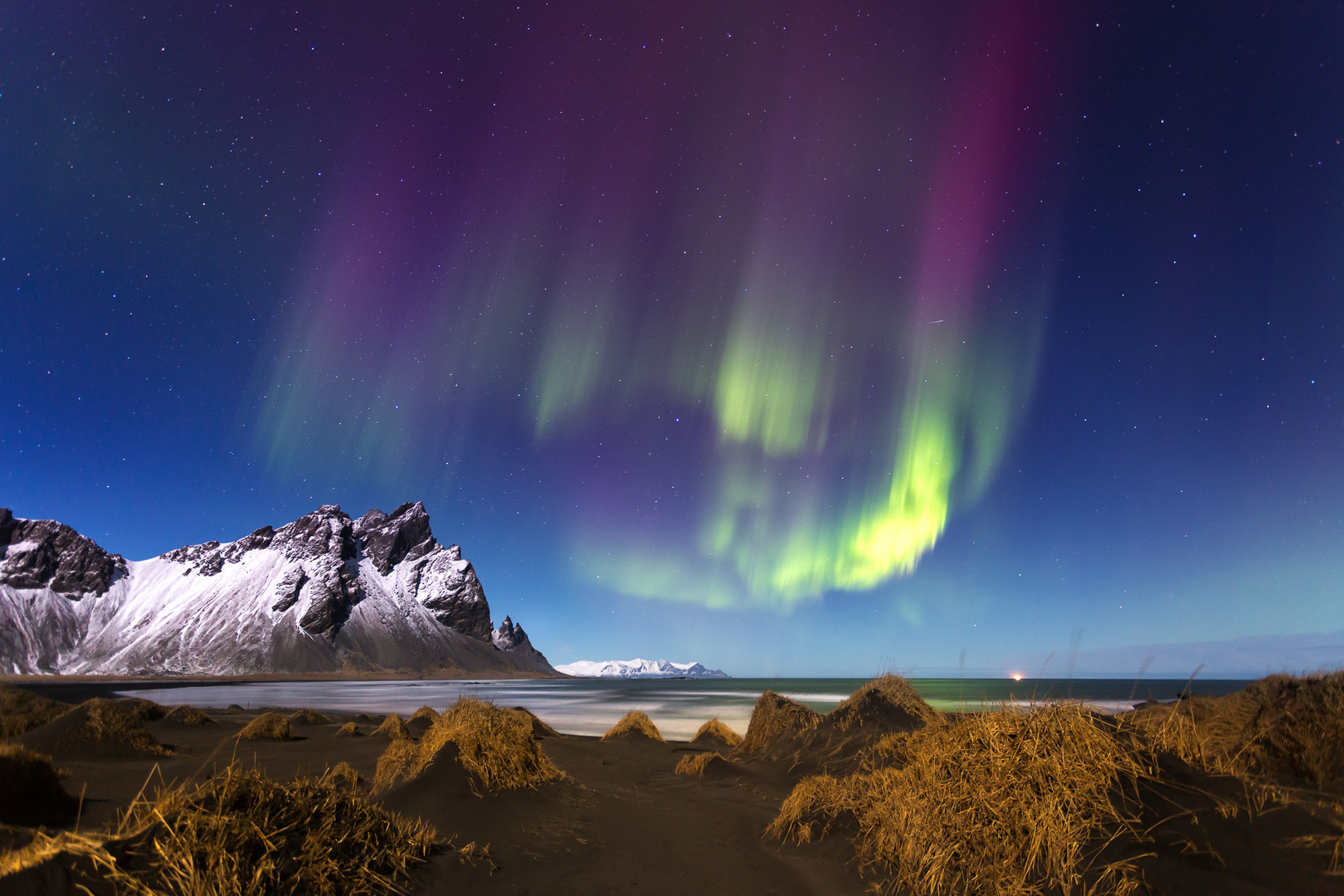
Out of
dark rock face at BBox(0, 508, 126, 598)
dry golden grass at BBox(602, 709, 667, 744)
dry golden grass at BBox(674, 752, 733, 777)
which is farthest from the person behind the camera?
dark rock face at BBox(0, 508, 126, 598)

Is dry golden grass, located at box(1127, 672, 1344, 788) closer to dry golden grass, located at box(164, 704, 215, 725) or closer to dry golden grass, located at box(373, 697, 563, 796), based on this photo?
dry golden grass, located at box(373, 697, 563, 796)

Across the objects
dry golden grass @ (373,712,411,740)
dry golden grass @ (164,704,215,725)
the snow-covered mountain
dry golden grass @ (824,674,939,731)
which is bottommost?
the snow-covered mountain

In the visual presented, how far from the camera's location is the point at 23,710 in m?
21.7

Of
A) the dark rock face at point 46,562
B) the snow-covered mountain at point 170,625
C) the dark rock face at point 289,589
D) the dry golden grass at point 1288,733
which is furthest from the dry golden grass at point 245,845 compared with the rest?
the dark rock face at point 46,562

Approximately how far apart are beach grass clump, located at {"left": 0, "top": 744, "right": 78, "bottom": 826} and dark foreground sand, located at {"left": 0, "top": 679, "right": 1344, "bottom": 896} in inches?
18.4

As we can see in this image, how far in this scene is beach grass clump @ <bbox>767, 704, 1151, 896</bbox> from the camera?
5.59 meters

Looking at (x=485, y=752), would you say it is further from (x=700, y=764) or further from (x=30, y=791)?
(x=700, y=764)

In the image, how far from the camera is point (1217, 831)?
5531mm

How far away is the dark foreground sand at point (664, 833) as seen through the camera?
517cm

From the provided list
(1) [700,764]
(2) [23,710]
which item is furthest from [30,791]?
(2) [23,710]

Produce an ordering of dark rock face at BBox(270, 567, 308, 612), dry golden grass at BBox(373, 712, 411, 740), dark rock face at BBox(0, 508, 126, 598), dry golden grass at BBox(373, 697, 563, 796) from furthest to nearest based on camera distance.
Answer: dark rock face at BBox(270, 567, 308, 612), dark rock face at BBox(0, 508, 126, 598), dry golden grass at BBox(373, 712, 411, 740), dry golden grass at BBox(373, 697, 563, 796)

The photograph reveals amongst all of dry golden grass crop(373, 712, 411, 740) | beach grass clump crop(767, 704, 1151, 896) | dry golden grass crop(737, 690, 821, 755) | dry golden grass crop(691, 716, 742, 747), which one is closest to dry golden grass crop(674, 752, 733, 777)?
dry golden grass crop(737, 690, 821, 755)

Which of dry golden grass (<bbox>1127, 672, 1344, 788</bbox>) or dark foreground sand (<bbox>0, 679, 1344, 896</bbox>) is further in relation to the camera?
dry golden grass (<bbox>1127, 672, 1344, 788</bbox>)

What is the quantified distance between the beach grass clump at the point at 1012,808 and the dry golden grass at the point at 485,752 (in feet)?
18.6
